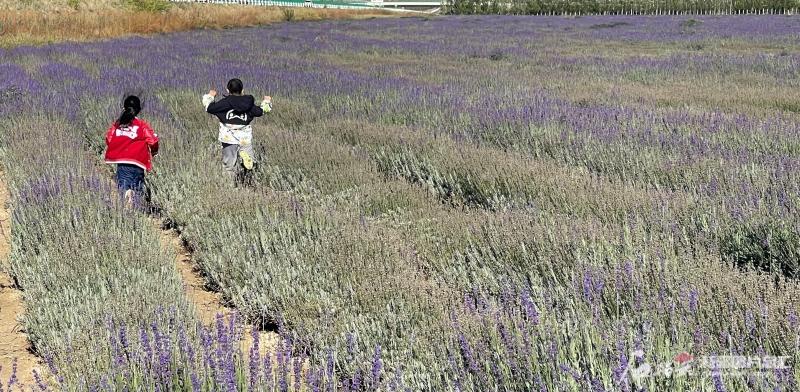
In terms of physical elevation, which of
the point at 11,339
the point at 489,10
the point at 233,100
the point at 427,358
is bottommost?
the point at 11,339

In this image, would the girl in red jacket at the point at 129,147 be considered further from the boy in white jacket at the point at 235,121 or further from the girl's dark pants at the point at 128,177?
the boy in white jacket at the point at 235,121

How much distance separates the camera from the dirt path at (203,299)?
10.0ft

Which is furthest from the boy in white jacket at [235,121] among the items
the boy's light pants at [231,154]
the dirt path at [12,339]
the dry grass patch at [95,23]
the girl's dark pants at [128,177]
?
the dry grass patch at [95,23]

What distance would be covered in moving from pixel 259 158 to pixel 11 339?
338 centimetres

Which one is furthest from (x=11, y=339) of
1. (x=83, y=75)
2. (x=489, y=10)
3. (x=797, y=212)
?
(x=489, y=10)

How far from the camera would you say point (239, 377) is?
2.06 metres

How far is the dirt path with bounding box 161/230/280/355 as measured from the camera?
10.0 feet

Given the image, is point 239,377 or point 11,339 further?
point 11,339

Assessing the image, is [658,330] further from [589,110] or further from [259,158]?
[589,110]

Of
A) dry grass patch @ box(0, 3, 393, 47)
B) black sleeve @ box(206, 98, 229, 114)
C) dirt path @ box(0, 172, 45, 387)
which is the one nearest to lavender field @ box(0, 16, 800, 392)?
dirt path @ box(0, 172, 45, 387)

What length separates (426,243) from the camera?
12.4ft

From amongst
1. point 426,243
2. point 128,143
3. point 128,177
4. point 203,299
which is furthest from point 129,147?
point 426,243

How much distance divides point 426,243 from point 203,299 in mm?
1270

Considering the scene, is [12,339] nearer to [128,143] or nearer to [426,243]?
[426,243]
